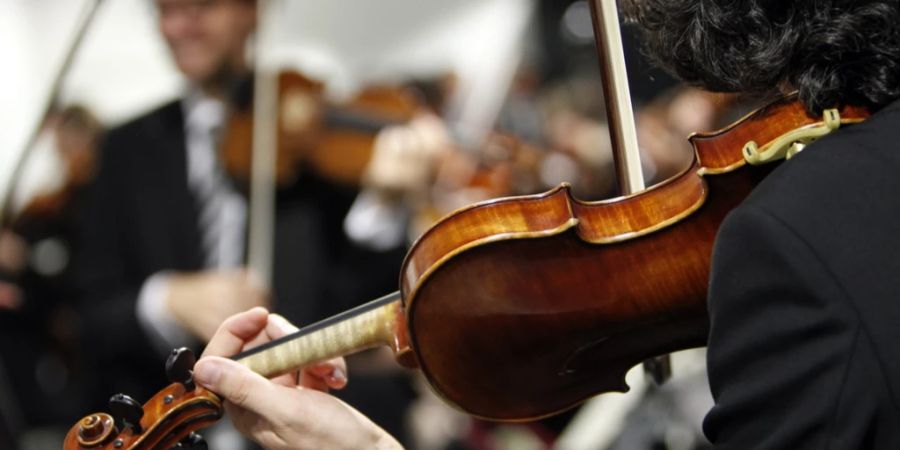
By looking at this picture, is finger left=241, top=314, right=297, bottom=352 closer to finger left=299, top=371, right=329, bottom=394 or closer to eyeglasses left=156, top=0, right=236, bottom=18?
finger left=299, top=371, right=329, bottom=394

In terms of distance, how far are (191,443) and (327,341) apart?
0.16m

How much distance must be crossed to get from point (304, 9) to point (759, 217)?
447cm

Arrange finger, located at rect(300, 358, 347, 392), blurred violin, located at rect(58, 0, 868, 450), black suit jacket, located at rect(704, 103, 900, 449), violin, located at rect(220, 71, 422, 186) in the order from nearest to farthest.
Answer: black suit jacket, located at rect(704, 103, 900, 449)
blurred violin, located at rect(58, 0, 868, 450)
finger, located at rect(300, 358, 347, 392)
violin, located at rect(220, 71, 422, 186)

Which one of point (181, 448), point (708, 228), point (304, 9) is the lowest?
point (304, 9)

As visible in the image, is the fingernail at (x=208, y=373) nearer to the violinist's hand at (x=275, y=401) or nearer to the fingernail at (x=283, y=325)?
the violinist's hand at (x=275, y=401)

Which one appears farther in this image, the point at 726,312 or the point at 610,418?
the point at 610,418

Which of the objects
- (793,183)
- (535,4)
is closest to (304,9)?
(535,4)

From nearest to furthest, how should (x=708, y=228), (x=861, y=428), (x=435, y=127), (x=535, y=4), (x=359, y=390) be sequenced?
(x=861, y=428), (x=708, y=228), (x=359, y=390), (x=435, y=127), (x=535, y=4)

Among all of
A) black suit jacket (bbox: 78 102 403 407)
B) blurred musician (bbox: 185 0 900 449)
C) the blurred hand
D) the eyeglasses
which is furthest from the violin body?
the eyeglasses

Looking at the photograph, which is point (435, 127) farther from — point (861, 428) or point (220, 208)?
point (861, 428)

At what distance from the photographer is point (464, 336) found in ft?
3.49

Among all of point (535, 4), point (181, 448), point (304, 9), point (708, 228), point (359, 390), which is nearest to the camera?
point (708, 228)

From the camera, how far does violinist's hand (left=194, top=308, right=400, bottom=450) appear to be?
109 centimetres

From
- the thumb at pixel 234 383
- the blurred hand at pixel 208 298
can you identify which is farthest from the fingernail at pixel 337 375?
the blurred hand at pixel 208 298
